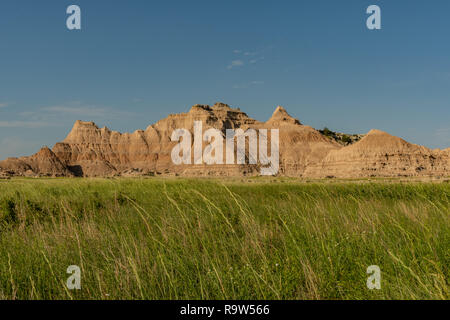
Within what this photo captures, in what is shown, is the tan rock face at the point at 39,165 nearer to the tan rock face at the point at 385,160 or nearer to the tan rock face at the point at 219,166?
the tan rock face at the point at 219,166

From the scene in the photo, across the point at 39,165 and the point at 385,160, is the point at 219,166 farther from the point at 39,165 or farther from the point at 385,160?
the point at 39,165

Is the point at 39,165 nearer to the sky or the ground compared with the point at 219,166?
nearer to the sky

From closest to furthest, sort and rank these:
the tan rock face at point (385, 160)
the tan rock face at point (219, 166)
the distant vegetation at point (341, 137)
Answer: the tan rock face at point (385, 160) < the tan rock face at point (219, 166) < the distant vegetation at point (341, 137)

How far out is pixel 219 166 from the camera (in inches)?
3893

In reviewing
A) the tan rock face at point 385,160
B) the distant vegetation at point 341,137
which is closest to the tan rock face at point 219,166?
the tan rock face at point 385,160

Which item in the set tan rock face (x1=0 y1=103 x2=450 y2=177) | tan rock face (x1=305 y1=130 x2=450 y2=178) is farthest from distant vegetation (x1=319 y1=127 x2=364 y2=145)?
tan rock face (x1=305 y1=130 x2=450 y2=178)

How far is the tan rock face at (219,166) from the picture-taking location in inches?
2965

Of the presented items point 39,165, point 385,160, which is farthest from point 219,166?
point 39,165

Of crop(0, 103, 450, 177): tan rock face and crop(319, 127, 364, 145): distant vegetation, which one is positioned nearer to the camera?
crop(0, 103, 450, 177): tan rock face

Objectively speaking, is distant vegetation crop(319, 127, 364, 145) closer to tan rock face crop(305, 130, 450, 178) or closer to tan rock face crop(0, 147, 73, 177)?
tan rock face crop(305, 130, 450, 178)

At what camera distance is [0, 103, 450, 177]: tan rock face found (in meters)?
75.3
